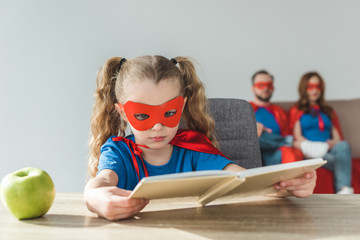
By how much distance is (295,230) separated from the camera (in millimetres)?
802

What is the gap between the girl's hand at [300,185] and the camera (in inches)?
40.1

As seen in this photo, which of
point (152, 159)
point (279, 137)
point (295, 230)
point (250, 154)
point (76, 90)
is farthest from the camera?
point (76, 90)

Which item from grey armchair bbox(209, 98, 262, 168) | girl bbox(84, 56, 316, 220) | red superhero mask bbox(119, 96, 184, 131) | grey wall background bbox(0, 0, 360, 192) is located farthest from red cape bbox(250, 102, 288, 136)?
red superhero mask bbox(119, 96, 184, 131)

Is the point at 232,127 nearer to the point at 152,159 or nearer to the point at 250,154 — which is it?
the point at 250,154

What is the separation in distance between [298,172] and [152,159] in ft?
1.95

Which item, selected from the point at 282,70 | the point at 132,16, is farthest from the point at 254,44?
the point at 132,16

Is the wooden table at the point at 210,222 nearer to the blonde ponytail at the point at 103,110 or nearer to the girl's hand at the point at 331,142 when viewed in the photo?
the blonde ponytail at the point at 103,110

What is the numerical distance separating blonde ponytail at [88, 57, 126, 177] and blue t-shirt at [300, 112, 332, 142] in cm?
280

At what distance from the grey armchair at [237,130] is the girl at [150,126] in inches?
3.3

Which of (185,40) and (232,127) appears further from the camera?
(185,40)

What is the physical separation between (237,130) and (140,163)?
1.64ft

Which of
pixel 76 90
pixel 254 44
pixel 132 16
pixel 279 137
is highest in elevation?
pixel 132 16

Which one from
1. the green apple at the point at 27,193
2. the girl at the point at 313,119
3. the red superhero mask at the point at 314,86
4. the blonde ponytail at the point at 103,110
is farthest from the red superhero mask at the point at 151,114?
the red superhero mask at the point at 314,86

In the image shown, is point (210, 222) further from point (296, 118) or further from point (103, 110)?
point (296, 118)
